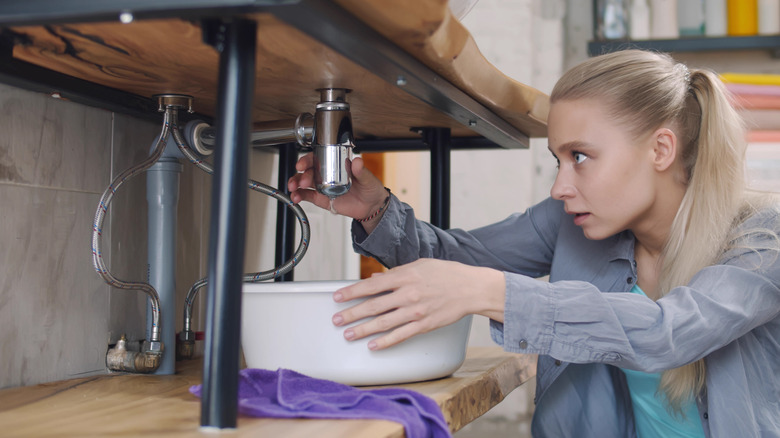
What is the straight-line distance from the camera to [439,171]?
3.91 feet

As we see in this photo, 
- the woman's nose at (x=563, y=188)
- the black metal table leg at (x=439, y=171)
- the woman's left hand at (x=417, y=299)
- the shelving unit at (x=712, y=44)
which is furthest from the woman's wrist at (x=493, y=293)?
the shelving unit at (x=712, y=44)

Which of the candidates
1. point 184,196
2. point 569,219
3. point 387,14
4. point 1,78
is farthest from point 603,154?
point 1,78

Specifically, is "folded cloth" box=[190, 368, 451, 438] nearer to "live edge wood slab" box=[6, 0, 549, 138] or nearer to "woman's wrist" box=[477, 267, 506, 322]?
"woman's wrist" box=[477, 267, 506, 322]

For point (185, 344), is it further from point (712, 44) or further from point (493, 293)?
point (712, 44)

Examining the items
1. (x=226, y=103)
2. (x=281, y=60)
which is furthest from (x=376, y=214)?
(x=226, y=103)

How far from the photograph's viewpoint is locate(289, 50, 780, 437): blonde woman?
0.73 metres

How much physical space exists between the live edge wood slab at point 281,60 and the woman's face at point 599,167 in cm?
8

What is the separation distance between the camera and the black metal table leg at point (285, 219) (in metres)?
1.19

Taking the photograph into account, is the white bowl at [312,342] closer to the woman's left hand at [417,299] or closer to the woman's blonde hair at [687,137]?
the woman's left hand at [417,299]

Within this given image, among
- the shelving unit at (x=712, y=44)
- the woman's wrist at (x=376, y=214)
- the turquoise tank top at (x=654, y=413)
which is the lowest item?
the turquoise tank top at (x=654, y=413)

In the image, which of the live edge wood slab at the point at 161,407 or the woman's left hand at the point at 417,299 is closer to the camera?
the live edge wood slab at the point at 161,407

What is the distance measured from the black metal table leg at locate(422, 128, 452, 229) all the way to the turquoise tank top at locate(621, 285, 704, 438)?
340 mm

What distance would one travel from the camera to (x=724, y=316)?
789 mm

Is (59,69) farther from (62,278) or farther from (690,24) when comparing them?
(690,24)
